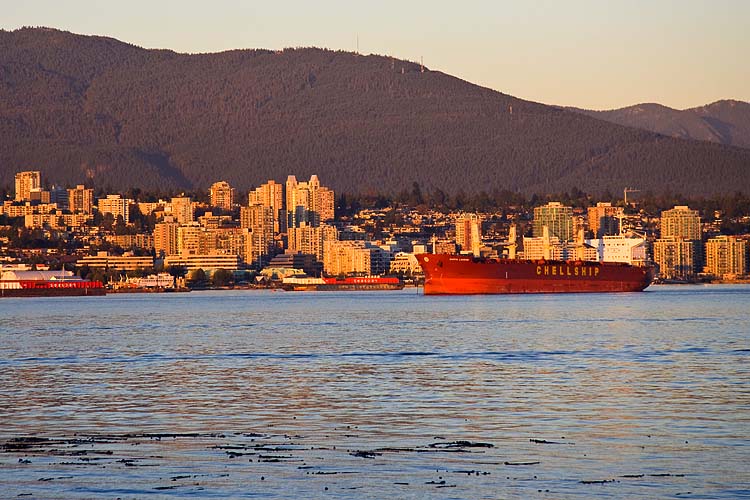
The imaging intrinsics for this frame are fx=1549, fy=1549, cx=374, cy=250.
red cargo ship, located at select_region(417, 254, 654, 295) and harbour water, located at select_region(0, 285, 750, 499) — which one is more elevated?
red cargo ship, located at select_region(417, 254, 654, 295)

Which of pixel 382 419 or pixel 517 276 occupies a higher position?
pixel 517 276

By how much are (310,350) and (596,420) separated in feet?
81.7

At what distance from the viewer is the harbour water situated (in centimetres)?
2358

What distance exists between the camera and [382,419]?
30938mm

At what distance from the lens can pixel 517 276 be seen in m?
145

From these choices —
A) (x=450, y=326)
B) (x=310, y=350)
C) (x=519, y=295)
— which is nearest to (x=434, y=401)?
(x=310, y=350)

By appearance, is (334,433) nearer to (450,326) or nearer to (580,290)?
(450,326)

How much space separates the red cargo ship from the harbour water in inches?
3289

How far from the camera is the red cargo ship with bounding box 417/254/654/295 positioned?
144 meters

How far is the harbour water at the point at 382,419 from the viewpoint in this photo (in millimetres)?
23578

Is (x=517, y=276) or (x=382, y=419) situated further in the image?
(x=517, y=276)

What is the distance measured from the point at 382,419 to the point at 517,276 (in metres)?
114

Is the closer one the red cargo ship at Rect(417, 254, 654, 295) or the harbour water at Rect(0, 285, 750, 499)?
the harbour water at Rect(0, 285, 750, 499)

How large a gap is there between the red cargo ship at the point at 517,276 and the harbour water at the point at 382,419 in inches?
3289
